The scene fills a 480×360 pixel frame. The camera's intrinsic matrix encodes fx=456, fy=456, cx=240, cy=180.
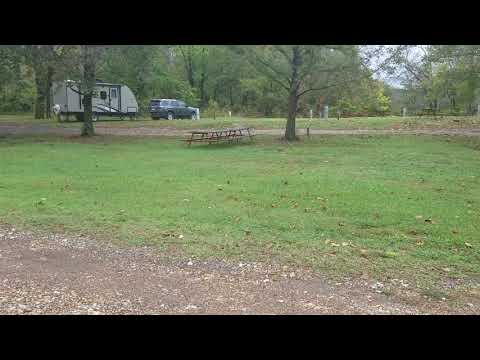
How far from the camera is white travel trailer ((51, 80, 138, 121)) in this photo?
31661 millimetres

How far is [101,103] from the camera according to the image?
1303 inches

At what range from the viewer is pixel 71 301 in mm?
4164

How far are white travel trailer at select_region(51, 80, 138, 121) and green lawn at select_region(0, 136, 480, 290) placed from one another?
16.7 meters

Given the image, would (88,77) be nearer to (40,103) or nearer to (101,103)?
(101,103)

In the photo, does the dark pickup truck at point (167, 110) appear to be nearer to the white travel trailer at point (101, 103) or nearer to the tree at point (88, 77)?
the white travel trailer at point (101, 103)

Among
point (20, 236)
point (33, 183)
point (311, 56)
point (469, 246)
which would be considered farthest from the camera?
point (311, 56)

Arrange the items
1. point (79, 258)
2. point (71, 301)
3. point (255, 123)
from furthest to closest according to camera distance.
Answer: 1. point (255, 123)
2. point (79, 258)
3. point (71, 301)

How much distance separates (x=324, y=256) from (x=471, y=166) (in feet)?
29.6

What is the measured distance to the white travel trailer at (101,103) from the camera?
3166cm

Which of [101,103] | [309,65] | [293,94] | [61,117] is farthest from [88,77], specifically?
[61,117]

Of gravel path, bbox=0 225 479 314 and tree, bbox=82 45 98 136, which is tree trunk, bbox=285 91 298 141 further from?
gravel path, bbox=0 225 479 314
